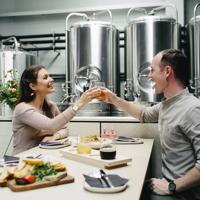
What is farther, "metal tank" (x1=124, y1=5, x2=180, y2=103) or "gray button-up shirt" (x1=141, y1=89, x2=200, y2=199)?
"metal tank" (x1=124, y1=5, x2=180, y2=103)

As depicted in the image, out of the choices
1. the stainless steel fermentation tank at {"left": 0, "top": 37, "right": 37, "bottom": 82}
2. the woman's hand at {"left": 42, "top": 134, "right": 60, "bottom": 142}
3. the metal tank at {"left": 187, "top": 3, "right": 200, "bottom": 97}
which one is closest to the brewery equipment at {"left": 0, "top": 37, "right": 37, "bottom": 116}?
the stainless steel fermentation tank at {"left": 0, "top": 37, "right": 37, "bottom": 82}

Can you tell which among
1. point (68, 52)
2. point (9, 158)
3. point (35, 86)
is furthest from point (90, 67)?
point (9, 158)

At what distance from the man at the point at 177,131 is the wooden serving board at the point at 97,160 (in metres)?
0.22

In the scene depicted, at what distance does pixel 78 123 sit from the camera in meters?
3.06

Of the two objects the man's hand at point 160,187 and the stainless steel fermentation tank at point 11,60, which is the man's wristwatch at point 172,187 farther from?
the stainless steel fermentation tank at point 11,60

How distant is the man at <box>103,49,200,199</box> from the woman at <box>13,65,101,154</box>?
0.78 metres

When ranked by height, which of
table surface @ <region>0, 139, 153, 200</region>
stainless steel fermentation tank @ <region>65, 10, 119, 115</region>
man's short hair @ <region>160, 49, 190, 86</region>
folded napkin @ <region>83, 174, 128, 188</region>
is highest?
stainless steel fermentation tank @ <region>65, 10, 119, 115</region>

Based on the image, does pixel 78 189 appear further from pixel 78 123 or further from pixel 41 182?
pixel 78 123

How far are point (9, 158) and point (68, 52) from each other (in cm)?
240

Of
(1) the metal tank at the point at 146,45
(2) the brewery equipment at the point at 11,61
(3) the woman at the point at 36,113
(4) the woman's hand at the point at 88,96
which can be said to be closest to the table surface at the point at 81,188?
(3) the woman at the point at 36,113

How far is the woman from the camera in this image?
2.44 metres

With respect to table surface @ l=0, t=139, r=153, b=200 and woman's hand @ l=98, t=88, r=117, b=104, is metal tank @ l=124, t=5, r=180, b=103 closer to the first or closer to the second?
woman's hand @ l=98, t=88, r=117, b=104

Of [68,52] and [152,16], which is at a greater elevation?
[152,16]

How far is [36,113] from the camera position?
8.02 ft
